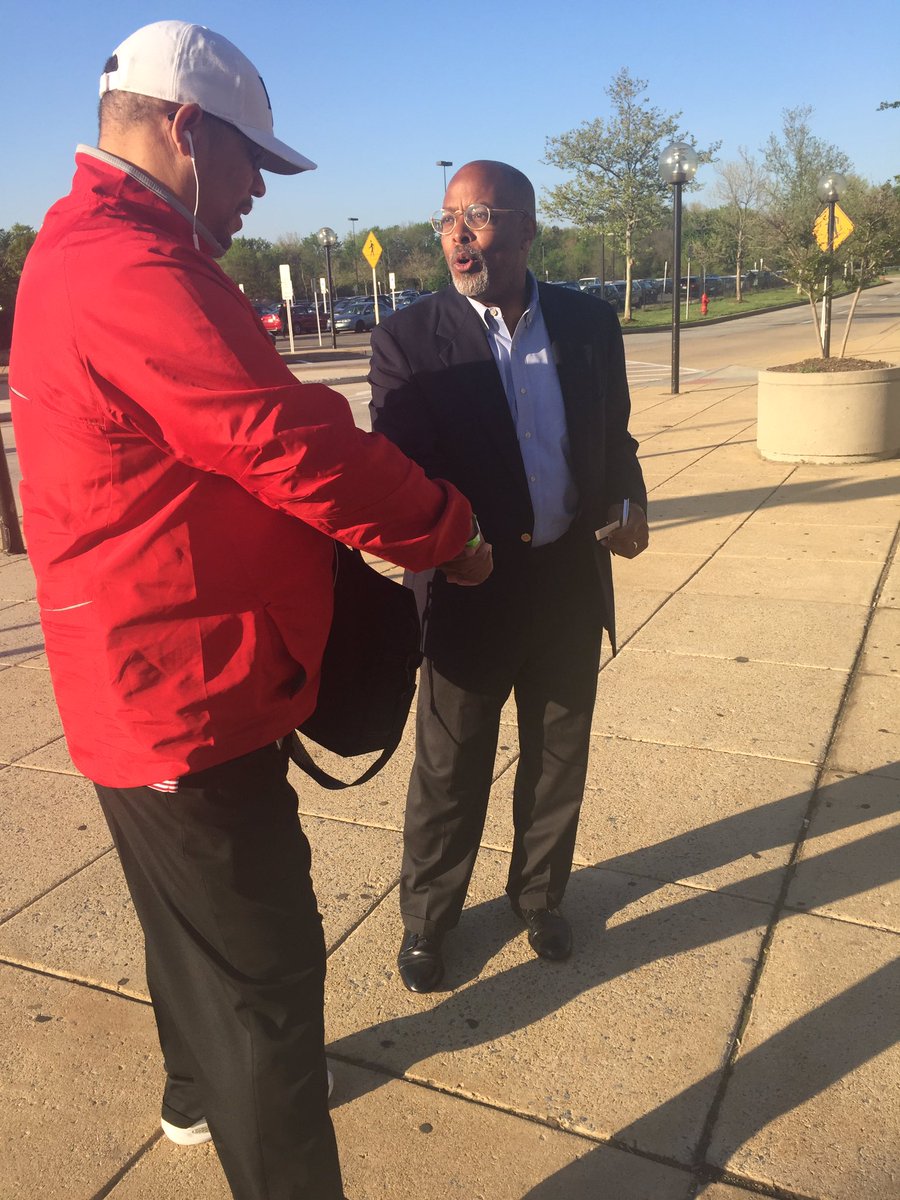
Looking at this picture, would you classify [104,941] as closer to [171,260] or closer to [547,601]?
[547,601]

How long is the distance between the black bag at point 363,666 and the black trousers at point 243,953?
144mm

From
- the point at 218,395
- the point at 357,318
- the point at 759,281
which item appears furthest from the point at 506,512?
the point at 759,281

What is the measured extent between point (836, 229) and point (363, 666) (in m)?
11.9

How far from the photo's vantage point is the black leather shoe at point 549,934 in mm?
2846

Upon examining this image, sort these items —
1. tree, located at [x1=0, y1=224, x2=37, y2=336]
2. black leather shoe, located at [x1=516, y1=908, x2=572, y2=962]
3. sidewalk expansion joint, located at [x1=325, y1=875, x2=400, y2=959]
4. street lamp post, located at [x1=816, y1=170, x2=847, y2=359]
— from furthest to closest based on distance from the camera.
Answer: tree, located at [x1=0, y1=224, x2=37, y2=336] < street lamp post, located at [x1=816, y1=170, x2=847, y2=359] < sidewalk expansion joint, located at [x1=325, y1=875, x2=400, y2=959] < black leather shoe, located at [x1=516, y1=908, x2=572, y2=962]

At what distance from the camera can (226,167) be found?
65.9 inches

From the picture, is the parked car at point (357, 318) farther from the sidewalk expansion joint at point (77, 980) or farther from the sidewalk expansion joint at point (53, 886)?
the sidewalk expansion joint at point (77, 980)

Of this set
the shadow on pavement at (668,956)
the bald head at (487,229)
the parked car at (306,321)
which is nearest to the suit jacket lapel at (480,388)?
the bald head at (487,229)

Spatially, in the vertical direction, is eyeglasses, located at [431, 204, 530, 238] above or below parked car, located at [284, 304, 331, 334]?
above

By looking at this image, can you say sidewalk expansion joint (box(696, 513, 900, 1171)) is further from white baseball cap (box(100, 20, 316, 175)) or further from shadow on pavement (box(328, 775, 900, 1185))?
white baseball cap (box(100, 20, 316, 175))

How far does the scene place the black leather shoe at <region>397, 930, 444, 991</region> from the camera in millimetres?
2750

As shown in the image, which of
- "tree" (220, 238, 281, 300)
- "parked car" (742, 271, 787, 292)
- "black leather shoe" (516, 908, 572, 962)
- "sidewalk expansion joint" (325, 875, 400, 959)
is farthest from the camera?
"parked car" (742, 271, 787, 292)

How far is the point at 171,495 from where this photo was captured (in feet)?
5.19

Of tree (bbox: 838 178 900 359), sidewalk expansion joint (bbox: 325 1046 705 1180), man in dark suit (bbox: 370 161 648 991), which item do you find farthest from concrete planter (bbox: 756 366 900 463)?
sidewalk expansion joint (bbox: 325 1046 705 1180)
